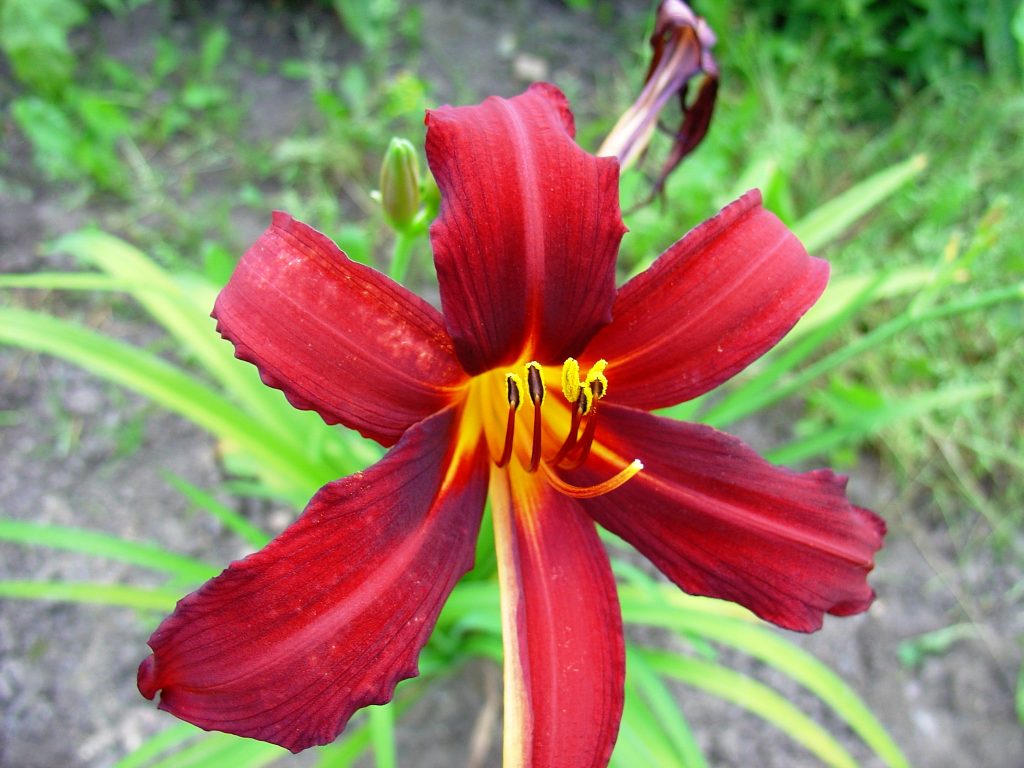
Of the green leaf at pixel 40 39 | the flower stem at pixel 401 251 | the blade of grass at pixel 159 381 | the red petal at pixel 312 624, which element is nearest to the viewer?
the red petal at pixel 312 624

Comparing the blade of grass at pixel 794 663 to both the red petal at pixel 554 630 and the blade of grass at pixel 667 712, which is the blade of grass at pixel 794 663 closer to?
the blade of grass at pixel 667 712

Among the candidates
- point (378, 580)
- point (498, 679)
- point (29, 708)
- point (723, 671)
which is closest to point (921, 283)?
point (723, 671)

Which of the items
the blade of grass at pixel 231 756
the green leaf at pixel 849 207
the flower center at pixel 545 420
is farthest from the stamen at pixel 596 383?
the green leaf at pixel 849 207

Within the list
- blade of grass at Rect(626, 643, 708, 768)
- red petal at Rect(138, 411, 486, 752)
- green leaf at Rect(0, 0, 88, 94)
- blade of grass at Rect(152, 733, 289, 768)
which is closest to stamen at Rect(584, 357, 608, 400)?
red petal at Rect(138, 411, 486, 752)

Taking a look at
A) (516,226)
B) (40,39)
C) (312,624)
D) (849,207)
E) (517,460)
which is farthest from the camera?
(40,39)

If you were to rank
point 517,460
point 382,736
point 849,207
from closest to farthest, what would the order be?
1. point 517,460
2. point 382,736
3. point 849,207

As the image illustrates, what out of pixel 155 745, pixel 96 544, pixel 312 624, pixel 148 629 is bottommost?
pixel 148 629

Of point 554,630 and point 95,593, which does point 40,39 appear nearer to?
point 95,593

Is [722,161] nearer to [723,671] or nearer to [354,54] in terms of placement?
[354,54]

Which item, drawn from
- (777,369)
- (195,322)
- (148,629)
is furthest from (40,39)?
(777,369)
